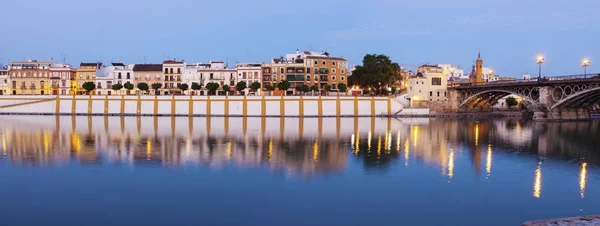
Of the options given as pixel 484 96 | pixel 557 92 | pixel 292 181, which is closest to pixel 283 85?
pixel 484 96

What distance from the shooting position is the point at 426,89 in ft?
242

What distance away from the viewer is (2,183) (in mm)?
20016

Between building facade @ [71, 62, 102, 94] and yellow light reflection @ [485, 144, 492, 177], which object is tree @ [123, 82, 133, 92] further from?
yellow light reflection @ [485, 144, 492, 177]

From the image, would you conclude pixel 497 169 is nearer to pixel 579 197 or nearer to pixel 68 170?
pixel 579 197

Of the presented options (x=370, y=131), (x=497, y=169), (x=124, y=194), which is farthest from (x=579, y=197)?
(x=370, y=131)

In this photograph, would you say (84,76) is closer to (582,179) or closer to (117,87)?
(117,87)

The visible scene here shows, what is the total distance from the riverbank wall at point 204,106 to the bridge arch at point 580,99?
1972 cm

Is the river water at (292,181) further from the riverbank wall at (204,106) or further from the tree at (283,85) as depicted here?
the tree at (283,85)

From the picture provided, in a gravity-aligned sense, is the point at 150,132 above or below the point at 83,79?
below

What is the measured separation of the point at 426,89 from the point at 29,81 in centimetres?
6006

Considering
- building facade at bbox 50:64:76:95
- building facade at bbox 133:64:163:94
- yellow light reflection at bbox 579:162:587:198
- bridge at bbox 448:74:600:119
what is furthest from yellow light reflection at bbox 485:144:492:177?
building facade at bbox 50:64:76:95

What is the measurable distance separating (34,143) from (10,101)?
4199 centimetres

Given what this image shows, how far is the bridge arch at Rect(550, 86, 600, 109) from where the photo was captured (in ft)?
172

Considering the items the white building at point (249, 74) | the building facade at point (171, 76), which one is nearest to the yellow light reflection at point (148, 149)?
the white building at point (249, 74)
